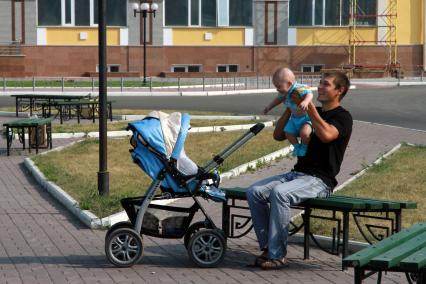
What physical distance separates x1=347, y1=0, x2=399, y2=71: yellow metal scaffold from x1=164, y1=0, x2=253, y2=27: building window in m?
5.37

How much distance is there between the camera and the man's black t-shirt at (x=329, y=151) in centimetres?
926

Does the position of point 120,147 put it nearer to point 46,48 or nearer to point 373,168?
point 373,168

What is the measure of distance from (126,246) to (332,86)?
7.23 feet

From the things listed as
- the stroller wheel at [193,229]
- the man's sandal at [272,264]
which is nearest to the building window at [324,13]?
the stroller wheel at [193,229]

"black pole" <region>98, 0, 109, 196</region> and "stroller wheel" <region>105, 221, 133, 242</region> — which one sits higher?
"black pole" <region>98, 0, 109, 196</region>

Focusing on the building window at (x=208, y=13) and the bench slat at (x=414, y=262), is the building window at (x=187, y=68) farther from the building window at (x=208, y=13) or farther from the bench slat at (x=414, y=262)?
the bench slat at (x=414, y=262)

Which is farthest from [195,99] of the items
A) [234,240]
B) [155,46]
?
[234,240]

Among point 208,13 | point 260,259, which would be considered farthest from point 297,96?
point 208,13

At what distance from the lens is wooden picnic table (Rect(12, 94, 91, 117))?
27.8 metres

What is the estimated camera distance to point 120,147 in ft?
64.9

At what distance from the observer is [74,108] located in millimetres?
29031

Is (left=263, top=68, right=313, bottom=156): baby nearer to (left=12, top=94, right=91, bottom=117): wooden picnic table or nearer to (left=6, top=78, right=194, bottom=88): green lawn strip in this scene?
(left=12, top=94, right=91, bottom=117): wooden picnic table

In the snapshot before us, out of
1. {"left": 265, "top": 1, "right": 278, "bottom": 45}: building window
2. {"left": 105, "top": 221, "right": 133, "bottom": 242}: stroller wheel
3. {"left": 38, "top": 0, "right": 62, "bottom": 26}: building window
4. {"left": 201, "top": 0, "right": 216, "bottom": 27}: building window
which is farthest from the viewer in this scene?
{"left": 265, "top": 1, "right": 278, "bottom": 45}: building window

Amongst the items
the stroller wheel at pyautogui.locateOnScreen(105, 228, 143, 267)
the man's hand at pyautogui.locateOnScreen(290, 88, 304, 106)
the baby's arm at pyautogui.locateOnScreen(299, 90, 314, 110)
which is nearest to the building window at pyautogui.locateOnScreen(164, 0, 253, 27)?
the stroller wheel at pyautogui.locateOnScreen(105, 228, 143, 267)
